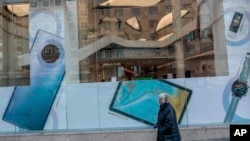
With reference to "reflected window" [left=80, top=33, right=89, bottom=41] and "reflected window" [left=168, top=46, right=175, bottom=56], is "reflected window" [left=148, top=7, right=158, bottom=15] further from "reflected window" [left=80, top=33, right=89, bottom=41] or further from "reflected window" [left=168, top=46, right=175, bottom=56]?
"reflected window" [left=80, top=33, right=89, bottom=41]

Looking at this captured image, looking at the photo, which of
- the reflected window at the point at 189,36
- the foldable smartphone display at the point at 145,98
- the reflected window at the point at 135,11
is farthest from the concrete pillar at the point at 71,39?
the reflected window at the point at 189,36

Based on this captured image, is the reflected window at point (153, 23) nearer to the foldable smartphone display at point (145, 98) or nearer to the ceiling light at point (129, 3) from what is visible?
the ceiling light at point (129, 3)

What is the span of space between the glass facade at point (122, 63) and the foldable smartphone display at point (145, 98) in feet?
0.10

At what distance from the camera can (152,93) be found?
37.8ft

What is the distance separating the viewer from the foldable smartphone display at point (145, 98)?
450 inches

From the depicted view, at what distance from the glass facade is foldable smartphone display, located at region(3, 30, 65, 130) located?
0.10 ft

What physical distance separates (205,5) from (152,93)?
3068mm

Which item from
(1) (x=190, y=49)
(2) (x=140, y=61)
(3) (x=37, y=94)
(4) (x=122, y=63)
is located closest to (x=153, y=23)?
(2) (x=140, y=61)

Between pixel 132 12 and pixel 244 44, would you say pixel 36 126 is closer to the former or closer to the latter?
pixel 132 12

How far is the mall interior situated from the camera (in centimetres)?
1152

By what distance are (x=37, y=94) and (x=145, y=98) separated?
3259 mm

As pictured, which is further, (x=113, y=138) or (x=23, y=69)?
(x=23, y=69)

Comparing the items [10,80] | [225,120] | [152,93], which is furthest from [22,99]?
[225,120]

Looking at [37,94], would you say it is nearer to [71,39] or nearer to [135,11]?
[71,39]
